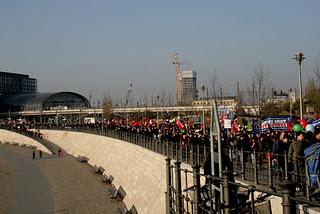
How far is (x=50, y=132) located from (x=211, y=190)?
84227 mm

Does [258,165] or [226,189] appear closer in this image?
[226,189]

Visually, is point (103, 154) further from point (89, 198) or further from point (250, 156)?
point (250, 156)

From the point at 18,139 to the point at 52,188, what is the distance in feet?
182

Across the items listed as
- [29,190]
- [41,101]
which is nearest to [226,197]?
[29,190]

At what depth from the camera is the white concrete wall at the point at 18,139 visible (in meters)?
85.9

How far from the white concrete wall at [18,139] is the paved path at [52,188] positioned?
17085mm

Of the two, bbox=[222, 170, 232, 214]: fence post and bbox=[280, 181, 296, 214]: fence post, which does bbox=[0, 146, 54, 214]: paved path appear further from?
bbox=[280, 181, 296, 214]: fence post

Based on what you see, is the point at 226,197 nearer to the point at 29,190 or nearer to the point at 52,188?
the point at 29,190

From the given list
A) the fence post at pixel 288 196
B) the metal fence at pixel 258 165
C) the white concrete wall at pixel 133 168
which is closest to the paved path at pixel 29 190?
the white concrete wall at pixel 133 168

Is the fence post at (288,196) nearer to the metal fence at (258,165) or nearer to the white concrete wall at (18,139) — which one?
the metal fence at (258,165)

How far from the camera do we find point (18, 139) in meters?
94.2

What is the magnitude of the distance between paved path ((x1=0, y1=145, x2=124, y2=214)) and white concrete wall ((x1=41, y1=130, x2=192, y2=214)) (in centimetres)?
176

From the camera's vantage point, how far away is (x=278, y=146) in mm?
13227

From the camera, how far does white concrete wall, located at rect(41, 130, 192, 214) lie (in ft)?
83.9
